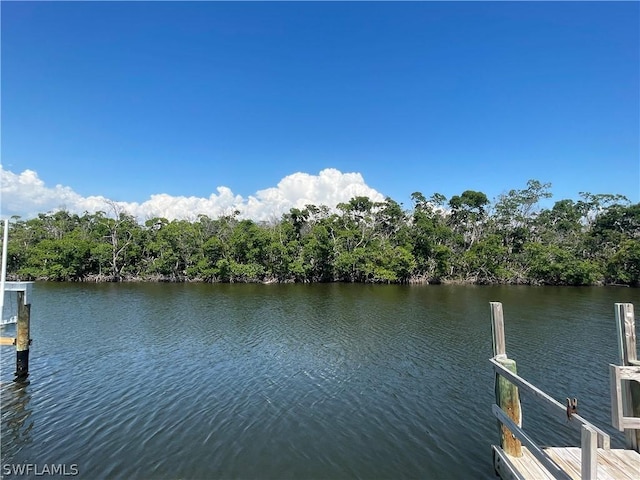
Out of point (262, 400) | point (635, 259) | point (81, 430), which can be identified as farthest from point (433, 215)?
point (81, 430)

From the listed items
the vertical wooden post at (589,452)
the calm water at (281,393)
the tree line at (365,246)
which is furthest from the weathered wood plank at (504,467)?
the tree line at (365,246)

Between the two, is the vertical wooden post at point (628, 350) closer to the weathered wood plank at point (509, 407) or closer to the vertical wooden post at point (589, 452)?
the weathered wood plank at point (509, 407)

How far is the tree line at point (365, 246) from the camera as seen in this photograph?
5306 centimetres

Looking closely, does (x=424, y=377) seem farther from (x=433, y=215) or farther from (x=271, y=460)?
(x=433, y=215)

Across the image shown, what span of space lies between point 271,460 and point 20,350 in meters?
10.6

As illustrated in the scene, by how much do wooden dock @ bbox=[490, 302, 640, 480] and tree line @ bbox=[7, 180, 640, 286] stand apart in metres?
45.7

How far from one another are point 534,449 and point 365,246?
170ft

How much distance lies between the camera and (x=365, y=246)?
56969mm

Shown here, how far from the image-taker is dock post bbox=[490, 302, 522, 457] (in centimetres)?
693

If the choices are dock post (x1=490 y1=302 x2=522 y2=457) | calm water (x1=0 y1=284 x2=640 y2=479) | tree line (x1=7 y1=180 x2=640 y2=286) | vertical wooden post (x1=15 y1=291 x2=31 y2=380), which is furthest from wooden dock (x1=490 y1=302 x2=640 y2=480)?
tree line (x1=7 y1=180 x2=640 y2=286)

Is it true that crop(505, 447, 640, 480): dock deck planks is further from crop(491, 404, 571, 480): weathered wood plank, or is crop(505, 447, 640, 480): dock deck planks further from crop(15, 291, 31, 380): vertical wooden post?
crop(15, 291, 31, 380): vertical wooden post

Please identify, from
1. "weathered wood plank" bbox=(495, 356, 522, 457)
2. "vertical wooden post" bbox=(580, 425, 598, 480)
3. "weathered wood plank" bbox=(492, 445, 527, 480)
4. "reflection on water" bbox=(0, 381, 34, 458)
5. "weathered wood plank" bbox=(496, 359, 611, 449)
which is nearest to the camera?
"weathered wood plank" bbox=(496, 359, 611, 449)

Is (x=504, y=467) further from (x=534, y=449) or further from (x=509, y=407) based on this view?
(x=534, y=449)

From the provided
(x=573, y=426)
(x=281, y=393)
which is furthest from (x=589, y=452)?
(x=281, y=393)
